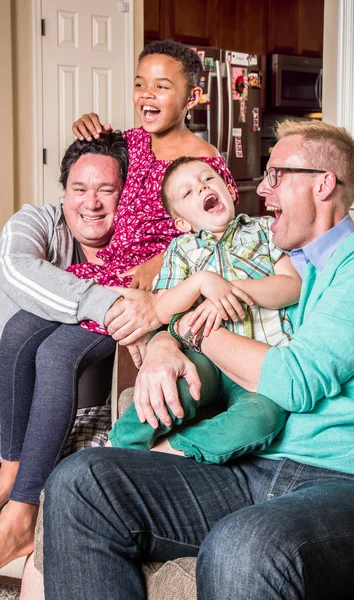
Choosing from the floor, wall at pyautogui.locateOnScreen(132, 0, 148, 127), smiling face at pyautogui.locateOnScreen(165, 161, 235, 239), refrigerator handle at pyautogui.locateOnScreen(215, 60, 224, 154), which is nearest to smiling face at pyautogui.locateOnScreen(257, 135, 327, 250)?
smiling face at pyautogui.locateOnScreen(165, 161, 235, 239)

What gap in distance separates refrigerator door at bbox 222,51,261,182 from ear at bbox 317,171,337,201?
4181 mm

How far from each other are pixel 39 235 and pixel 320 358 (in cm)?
121

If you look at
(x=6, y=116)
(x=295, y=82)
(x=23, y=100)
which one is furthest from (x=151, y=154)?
(x=295, y=82)

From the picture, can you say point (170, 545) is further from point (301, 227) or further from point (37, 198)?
point (37, 198)

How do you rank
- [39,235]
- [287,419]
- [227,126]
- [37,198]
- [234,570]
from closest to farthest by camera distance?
[234,570], [287,419], [39,235], [37,198], [227,126]

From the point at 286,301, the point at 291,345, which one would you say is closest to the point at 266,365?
the point at 291,345

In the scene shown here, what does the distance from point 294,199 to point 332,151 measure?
0.43 feet

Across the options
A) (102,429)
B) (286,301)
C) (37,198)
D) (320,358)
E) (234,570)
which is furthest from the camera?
(37,198)

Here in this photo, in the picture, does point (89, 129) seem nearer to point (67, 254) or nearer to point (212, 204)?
point (67, 254)

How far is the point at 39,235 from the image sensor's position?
2.41 m

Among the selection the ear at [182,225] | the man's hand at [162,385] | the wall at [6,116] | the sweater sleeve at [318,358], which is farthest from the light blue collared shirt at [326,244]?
the wall at [6,116]

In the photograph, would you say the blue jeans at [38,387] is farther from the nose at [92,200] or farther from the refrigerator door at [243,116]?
the refrigerator door at [243,116]

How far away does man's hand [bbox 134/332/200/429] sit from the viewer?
1.63 metres

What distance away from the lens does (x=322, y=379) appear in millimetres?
1470
